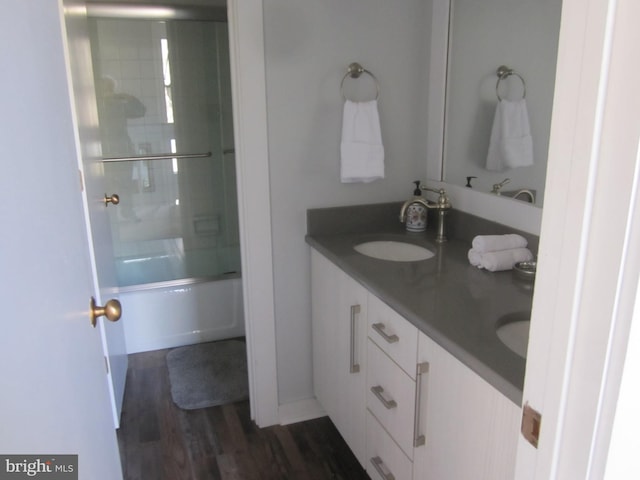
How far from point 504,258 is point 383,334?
45 centimetres

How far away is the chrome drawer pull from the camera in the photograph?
1.52 metres

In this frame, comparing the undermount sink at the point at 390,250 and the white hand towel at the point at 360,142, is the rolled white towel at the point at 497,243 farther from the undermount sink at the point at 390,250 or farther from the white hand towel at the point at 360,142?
the white hand towel at the point at 360,142

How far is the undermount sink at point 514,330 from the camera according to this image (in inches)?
49.4

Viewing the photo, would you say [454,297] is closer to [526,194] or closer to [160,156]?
[526,194]

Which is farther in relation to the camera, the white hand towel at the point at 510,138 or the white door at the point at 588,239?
the white hand towel at the point at 510,138

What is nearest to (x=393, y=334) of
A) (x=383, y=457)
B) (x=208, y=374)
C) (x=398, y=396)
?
(x=398, y=396)

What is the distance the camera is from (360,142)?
2018 mm

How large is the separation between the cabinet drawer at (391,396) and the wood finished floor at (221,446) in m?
0.48

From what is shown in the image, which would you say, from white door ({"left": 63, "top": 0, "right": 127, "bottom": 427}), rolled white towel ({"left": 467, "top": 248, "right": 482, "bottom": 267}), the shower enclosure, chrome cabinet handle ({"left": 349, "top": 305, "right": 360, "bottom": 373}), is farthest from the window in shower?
rolled white towel ({"left": 467, "top": 248, "right": 482, "bottom": 267})

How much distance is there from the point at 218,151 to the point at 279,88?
5.00 feet

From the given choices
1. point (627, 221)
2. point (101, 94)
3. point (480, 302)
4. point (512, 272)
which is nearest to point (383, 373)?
point (480, 302)

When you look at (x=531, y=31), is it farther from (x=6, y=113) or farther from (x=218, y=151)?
(x=218, y=151)

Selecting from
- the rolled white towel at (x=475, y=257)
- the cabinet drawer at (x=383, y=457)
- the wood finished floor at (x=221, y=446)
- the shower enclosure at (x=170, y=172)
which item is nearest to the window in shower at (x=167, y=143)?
the shower enclosure at (x=170, y=172)

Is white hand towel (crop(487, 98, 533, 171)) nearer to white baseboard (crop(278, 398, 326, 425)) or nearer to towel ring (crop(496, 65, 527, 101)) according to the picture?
towel ring (crop(496, 65, 527, 101))
